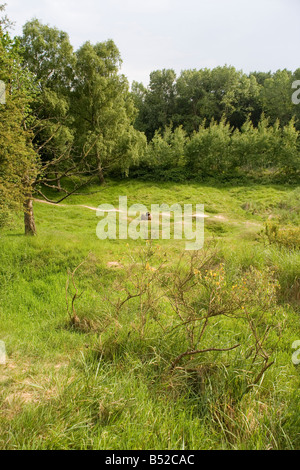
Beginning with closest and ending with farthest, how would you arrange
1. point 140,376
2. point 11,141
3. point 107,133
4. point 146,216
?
point 140,376, point 11,141, point 146,216, point 107,133

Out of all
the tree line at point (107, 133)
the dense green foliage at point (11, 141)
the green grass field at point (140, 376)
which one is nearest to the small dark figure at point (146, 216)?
the tree line at point (107, 133)

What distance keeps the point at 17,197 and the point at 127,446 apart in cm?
643

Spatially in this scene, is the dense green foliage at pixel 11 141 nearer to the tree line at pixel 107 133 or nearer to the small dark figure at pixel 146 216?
the tree line at pixel 107 133

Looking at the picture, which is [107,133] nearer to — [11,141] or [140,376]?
[11,141]

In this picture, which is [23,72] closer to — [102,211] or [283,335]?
[102,211]

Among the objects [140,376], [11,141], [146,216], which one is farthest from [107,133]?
[140,376]

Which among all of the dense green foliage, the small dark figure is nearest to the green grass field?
the dense green foliage

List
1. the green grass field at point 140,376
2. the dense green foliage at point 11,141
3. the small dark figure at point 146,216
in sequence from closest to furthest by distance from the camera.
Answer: the green grass field at point 140,376 → the dense green foliage at point 11,141 → the small dark figure at point 146,216

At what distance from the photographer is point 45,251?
8.35 metres

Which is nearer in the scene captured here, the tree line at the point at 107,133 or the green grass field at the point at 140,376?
the green grass field at the point at 140,376

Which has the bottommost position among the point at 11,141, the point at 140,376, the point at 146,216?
the point at 140,376

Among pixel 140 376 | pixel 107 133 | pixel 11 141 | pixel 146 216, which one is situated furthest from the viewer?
pixel 107 133

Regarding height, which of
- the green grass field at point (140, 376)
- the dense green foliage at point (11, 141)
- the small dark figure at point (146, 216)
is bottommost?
the green grass field at point (140, 376)

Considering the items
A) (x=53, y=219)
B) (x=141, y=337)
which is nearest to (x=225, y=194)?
(x=53, y=219)
